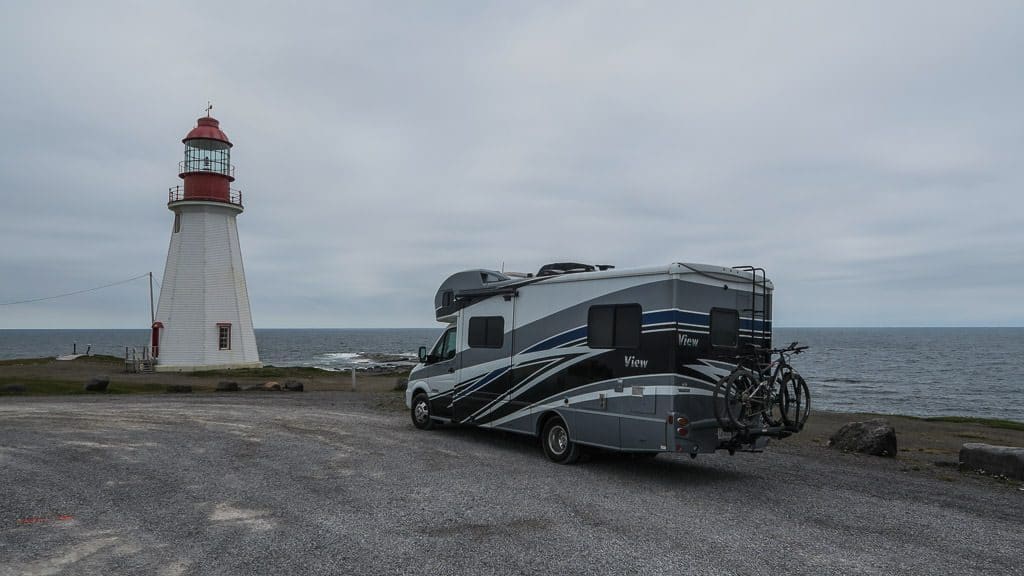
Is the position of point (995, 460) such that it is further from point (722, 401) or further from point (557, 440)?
point (557, 440)

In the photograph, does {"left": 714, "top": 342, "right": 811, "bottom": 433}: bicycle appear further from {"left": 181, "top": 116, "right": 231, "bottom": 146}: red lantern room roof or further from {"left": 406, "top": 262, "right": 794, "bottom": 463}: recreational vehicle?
{"left": 181, "top": 116, "right": 231, "bottom": 146}: red lantern room roof

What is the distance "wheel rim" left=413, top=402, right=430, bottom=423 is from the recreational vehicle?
1.45m

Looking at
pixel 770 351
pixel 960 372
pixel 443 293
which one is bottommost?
pixel 960 372

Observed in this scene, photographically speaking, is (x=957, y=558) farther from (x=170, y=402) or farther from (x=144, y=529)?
(x=170, y=402)

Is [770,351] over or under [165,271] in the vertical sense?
under

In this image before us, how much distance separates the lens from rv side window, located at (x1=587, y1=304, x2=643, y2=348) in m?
10.1

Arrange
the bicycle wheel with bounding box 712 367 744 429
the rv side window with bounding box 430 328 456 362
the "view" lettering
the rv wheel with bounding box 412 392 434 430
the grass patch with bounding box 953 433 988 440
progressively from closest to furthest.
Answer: the bicycle wheel with bounding box 712 367 744 429 < the "view" lettering < the rv side window with bounding box 430 328 456 362 < the rv wheel with bounding box 412 392 434 430 < the grass patch with bounding box 953 433 988 440

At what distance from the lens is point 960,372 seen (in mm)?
57344

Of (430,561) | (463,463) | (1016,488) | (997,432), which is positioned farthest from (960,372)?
(430,561)

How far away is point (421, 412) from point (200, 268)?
71.5 feet

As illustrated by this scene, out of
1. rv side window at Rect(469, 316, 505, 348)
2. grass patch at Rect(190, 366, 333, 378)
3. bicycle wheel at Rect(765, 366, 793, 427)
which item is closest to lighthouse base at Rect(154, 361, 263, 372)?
grass patch at Rect(190, 366, 333, 378)

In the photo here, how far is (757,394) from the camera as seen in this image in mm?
9766

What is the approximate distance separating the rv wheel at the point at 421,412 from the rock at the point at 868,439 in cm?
806

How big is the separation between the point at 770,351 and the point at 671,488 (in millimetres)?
2518
